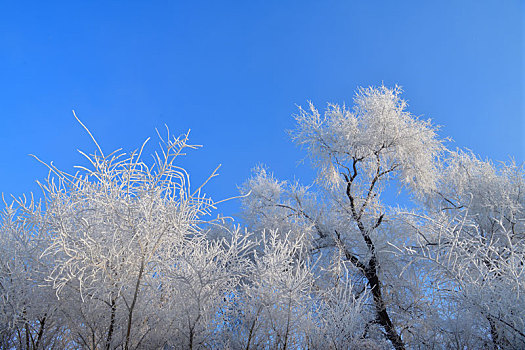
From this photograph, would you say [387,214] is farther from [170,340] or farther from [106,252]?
[106,252]

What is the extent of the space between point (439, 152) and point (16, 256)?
1103 cm

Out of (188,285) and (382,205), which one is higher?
(382,205)

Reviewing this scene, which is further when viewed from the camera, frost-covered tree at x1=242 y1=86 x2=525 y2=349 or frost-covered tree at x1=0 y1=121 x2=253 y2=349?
frost-covered tree at x1=242 y1=86 x2=525 y2=349

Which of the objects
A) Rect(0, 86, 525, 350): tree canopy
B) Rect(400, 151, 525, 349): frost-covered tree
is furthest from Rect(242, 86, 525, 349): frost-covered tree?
Rect(400, 151, 525, 349): frost-covered tree

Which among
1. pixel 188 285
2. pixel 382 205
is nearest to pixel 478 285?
pixel 188 285

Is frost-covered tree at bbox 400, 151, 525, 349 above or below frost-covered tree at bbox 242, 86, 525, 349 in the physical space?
below

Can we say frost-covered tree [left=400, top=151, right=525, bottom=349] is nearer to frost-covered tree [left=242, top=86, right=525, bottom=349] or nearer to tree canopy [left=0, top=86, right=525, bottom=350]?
tree canopy [left=0, top=86, right=525, bottom=350]

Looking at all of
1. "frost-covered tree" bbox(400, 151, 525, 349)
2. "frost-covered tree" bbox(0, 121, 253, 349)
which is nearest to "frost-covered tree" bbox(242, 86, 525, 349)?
"frost-covered tree" bbox(400, 151, 525, 349)

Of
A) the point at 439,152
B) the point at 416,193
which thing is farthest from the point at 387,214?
the point at 439,152

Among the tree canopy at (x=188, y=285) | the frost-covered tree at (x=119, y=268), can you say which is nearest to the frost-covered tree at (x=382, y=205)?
the tree canopy at (x=188, y=285)

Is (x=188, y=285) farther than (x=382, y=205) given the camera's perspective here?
No

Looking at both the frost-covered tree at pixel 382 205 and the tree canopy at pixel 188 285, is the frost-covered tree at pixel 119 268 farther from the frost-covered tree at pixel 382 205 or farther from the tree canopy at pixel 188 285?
the frost-covered tree at pixel 382 205

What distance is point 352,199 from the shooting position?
36.6 ft

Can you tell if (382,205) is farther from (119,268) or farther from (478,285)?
(119,268)
